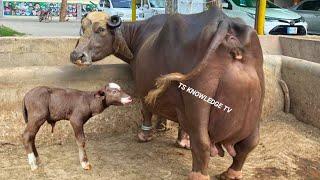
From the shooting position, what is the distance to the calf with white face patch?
13.5 feet

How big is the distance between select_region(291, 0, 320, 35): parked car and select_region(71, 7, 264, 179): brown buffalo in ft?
46.3

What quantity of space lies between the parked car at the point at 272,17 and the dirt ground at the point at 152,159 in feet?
26.8

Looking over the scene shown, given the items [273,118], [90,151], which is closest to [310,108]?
[273,118]

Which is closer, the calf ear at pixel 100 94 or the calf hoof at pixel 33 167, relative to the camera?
the calf ear at pixel 100 94

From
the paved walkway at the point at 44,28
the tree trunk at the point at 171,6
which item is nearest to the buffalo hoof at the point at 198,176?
the tree trunk at the point at 171,6

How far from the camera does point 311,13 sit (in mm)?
17781

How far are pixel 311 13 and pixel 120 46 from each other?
1407 centimetres

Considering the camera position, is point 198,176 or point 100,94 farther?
point 100,94

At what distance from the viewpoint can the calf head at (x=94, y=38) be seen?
485 centimetres

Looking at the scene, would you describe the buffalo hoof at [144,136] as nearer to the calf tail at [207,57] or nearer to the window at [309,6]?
the calf tail at [207,57]

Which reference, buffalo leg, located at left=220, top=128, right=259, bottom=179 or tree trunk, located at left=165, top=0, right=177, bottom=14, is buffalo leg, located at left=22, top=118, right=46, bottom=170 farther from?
tree trunk, located at left=165, top=0, right=177, bottom=14

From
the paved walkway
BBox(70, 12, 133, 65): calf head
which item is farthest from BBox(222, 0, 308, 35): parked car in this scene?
BBox(70, 12, 133, 65): calf head

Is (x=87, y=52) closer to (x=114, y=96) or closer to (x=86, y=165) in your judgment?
(x=114, y=96)

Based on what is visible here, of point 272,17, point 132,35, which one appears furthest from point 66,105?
point 272,17
